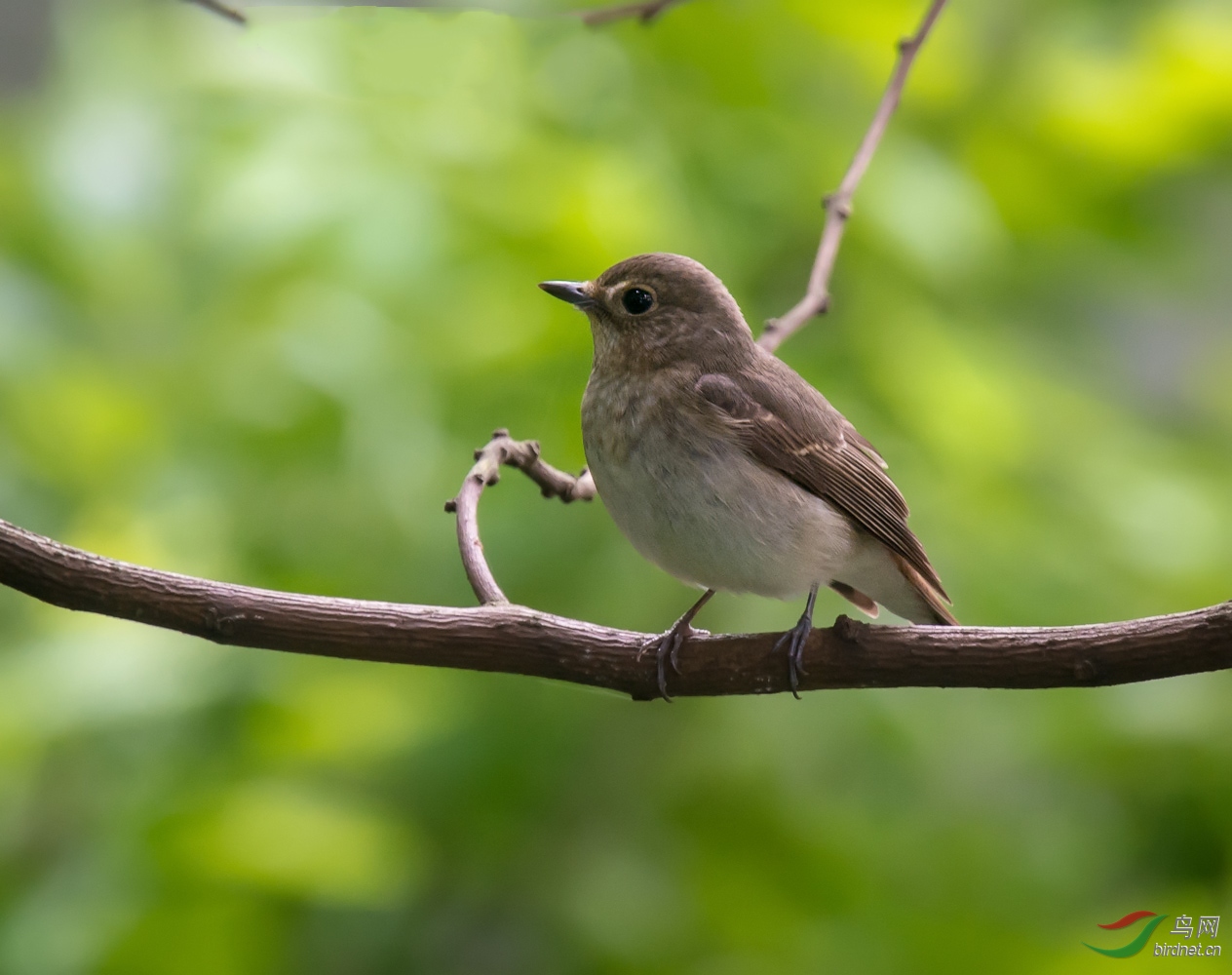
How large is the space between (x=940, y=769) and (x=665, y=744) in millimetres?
809

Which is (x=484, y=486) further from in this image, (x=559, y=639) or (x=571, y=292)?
(x=571, y=292)

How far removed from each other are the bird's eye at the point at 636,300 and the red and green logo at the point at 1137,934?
77.5 inches

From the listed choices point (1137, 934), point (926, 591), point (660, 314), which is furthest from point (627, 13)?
point (1137, 934)

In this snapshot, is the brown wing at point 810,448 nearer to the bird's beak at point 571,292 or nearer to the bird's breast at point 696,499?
the bird's breast at point 696,499

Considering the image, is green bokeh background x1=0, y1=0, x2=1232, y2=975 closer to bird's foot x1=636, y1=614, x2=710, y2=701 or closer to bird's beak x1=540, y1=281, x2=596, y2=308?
bird's beak x1=540, y1=281, x2=596, y2=308

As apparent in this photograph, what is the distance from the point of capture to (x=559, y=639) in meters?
2.62

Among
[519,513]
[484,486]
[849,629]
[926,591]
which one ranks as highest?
[849,629]

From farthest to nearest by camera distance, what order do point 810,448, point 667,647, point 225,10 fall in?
point 810,448 < point 667,647 < point 225,10

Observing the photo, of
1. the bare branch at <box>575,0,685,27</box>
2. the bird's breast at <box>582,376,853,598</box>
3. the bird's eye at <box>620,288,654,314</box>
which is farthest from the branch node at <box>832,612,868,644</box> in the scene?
the bare branch at <box>575,0,685,27</box>

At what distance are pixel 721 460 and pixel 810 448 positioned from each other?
1.11ft

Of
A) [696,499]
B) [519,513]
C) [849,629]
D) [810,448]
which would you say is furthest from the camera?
[519,513]

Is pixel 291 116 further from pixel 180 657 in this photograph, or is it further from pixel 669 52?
pixel 180 657

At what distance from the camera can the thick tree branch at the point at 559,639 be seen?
2.35 metres

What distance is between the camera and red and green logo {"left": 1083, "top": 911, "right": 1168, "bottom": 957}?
3.26 meters
